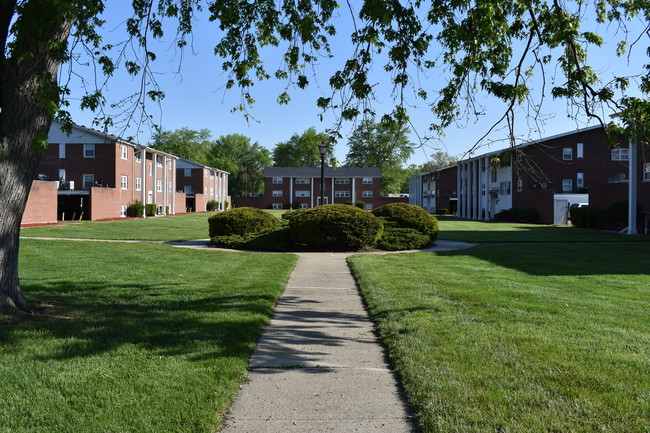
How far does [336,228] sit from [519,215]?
34940 mm

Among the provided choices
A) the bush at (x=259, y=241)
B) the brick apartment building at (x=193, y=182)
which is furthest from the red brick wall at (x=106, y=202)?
the bush at (x=259, y=241)

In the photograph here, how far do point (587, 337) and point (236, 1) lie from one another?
7.59 meters

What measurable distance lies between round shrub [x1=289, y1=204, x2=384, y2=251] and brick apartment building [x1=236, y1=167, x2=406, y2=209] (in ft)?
217

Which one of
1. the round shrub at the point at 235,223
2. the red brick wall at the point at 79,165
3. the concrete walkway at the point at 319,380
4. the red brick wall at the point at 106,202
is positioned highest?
the red brick wall at the point at 79,165

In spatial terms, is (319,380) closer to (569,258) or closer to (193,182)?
(569,258)

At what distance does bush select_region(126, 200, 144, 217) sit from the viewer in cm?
4922

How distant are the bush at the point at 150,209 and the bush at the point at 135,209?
4.43ft

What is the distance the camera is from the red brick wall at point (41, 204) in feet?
108

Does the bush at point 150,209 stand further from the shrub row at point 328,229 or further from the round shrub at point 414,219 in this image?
the round shrub at point 414,219

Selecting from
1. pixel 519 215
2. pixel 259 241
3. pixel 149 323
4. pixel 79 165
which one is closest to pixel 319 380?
pixel 149 323

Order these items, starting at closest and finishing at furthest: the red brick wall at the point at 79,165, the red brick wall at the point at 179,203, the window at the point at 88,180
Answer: the red brick wall at the point at 79,165 → the window at the point at 88,180 → the red brick wall at the point at 179,203

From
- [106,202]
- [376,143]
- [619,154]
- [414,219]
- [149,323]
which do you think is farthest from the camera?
[106,202]

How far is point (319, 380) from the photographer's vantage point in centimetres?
464

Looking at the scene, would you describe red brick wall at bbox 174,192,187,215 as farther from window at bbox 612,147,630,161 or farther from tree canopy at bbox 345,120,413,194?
tree canopy at bbox 345,120,413,194
